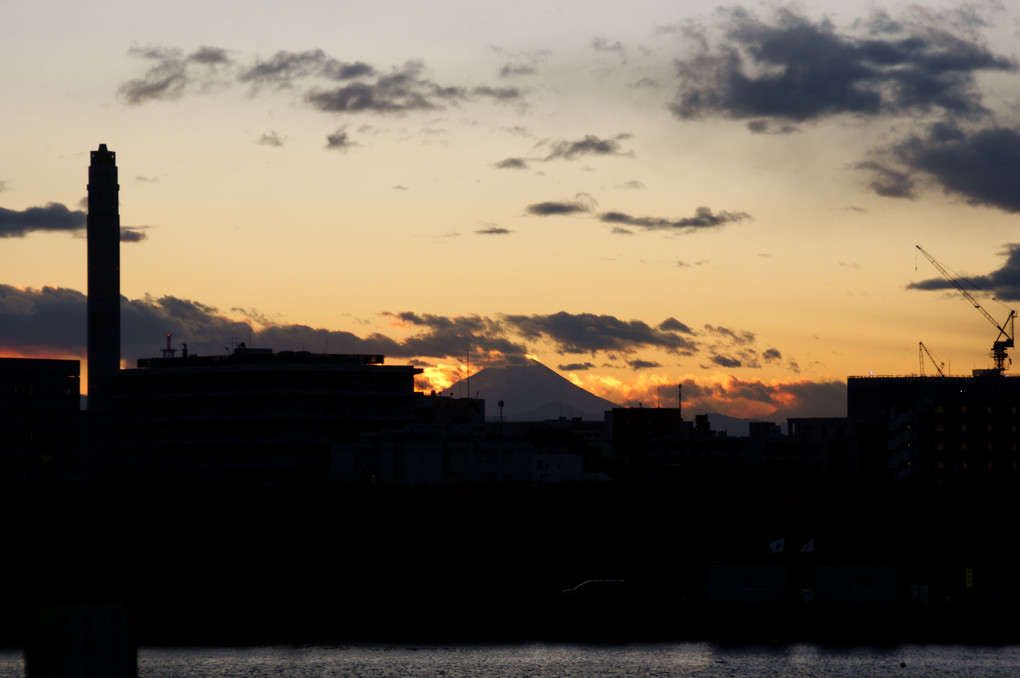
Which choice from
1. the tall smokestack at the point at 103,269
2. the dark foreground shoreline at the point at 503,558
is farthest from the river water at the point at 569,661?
the tall smokestack at the point at 103,269

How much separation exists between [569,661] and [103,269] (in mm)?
144320

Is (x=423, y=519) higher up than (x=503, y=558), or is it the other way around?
(x=423, y=519)

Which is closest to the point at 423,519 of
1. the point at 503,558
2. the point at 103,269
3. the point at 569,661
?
the point at 503,558

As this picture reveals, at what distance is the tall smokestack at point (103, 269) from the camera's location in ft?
597

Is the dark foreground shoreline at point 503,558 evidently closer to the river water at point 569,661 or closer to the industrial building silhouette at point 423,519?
the industrial building silhouette at point 423,519

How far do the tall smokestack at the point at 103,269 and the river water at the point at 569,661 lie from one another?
119m

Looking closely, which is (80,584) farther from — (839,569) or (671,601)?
(839,569)

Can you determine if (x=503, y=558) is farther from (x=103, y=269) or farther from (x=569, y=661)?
(x=103, y=269)

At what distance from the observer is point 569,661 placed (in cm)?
6462

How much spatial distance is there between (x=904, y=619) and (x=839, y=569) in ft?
16.1

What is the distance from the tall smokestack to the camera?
182 metres

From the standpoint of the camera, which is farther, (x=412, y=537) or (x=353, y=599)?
(x=412, y=537)

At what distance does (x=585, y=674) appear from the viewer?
2420 inches

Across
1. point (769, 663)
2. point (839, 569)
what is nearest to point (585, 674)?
point (769, 663)
